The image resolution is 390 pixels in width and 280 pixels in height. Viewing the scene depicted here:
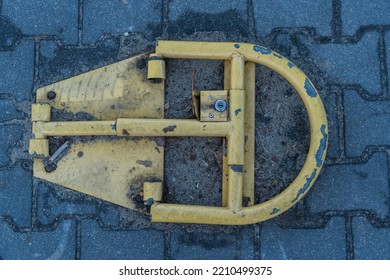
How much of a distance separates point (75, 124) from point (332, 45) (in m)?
1.04

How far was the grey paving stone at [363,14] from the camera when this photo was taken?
1727mm

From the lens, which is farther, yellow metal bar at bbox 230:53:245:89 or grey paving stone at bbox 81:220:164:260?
grey paving stone at bbox 81:220:164:260

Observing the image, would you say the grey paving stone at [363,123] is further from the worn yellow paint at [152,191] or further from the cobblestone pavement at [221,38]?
the worn yellow paint at [152,191]

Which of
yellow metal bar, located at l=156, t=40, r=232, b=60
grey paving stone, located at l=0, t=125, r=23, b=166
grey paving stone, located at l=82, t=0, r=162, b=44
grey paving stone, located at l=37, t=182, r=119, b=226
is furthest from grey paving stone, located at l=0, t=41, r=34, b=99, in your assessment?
yellow metal bar, located at l=156, t=40, r=232, b=60

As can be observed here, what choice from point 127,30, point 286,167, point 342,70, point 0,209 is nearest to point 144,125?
point 127,30

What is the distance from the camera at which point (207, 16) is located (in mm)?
1736

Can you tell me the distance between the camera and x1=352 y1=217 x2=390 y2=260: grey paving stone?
167 centimetres

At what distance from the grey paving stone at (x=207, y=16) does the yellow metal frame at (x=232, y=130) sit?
0.43ft

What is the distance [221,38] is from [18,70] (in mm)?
822

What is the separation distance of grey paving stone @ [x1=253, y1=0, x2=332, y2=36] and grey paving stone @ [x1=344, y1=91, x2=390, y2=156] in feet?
0.99

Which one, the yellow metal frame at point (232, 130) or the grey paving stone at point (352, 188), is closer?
the yellow metal frame at point (232, 130)

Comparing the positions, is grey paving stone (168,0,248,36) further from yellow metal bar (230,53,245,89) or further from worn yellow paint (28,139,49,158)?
worn yellow paint (28,139,49,158)

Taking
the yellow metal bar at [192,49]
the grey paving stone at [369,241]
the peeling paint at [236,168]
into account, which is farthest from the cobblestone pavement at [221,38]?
the peeling paint at [236,168]

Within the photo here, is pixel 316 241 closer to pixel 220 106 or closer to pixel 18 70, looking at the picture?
pixel 220 106
